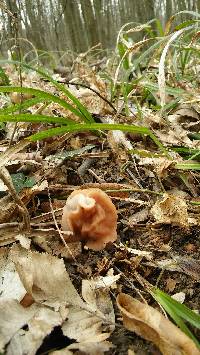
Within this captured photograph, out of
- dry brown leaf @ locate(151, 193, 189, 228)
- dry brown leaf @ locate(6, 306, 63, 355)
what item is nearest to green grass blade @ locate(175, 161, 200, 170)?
dry brown leaf @ locate(151, 193, 189, 228)

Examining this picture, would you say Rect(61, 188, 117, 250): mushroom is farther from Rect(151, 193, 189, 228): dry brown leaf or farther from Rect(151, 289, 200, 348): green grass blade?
Rect(151, 289, 200, 348): green grass blade

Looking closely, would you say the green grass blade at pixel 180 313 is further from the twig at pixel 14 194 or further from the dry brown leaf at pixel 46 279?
the twig at pixel 14 194

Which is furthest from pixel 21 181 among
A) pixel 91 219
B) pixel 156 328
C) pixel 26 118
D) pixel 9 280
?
pixel 156 328

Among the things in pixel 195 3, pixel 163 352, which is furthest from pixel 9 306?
pixel 195 3

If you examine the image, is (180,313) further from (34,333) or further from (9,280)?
(9,280)

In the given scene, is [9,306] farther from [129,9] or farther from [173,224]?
[129,9]

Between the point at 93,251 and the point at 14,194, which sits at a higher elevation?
the point at 14,194
